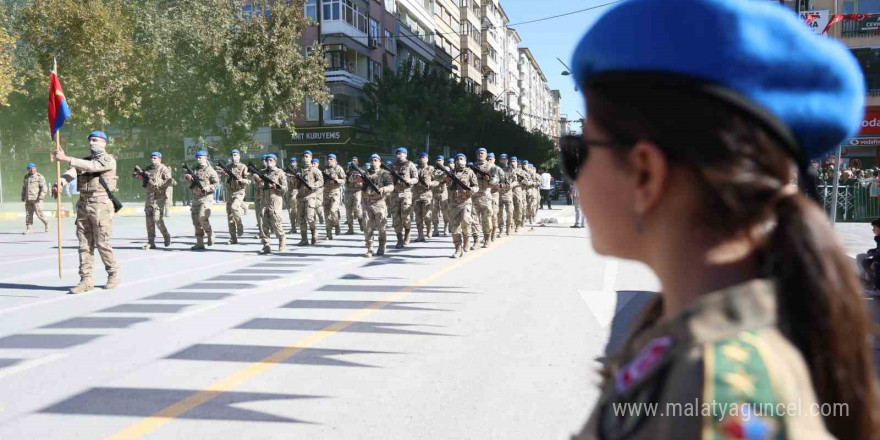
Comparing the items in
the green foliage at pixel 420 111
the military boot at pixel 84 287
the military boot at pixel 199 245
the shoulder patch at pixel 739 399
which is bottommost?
the military boot at pixel 84 287

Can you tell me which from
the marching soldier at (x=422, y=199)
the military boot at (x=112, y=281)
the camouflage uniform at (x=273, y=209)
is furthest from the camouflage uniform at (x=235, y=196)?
the military boot at (x=112, y=281)

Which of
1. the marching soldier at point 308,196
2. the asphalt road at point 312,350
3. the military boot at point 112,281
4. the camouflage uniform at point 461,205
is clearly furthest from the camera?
the marching soldier at point 308,196

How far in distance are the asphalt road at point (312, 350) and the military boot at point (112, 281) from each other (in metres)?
0.26

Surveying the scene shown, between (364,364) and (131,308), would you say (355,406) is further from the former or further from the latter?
(131,308)

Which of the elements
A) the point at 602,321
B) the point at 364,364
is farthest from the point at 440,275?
the point at 364,364

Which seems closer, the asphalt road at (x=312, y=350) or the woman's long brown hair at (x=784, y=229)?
the woman's long brown hair at (x=784, y=229)

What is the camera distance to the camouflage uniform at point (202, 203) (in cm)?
1515

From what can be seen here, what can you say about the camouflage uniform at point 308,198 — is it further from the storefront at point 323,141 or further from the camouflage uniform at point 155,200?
the storefront at point 323,141

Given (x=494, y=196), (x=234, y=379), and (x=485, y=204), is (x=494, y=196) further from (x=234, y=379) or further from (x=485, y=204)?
(x=234, y=379)

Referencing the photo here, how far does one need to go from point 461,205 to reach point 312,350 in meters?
8.42

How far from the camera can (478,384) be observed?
4.91m

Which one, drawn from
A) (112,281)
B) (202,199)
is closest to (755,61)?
(112,281)

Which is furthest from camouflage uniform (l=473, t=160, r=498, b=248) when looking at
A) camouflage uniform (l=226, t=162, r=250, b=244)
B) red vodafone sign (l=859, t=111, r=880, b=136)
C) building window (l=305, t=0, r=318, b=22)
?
building window (l=305, t=0, r=318, b=22)

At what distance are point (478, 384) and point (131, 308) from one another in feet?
15.8
